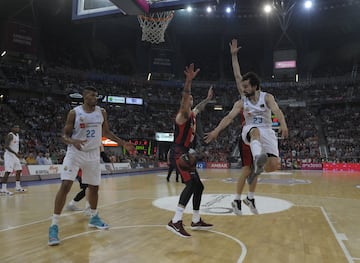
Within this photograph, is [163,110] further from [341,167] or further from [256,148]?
[256,148]

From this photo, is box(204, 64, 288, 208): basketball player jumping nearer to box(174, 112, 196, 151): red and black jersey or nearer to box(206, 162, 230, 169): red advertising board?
box(174, 112, 196, 151): red and black jersey

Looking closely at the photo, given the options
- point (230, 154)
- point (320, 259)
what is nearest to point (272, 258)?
point (320, 259)

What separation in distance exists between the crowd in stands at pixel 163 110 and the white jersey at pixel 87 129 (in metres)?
20.6

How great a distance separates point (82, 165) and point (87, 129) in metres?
0.58

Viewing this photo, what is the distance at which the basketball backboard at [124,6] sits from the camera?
6.55 metres

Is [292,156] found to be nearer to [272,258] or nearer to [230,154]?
[230,154]

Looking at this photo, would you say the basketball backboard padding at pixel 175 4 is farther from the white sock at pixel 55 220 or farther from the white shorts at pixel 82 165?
the white sock at pixel 55 220

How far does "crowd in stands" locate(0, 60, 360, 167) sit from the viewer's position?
29.5 meters

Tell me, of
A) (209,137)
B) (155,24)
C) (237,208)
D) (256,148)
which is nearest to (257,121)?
(256,148)

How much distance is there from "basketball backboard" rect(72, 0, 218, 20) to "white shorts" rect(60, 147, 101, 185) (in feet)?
9.46

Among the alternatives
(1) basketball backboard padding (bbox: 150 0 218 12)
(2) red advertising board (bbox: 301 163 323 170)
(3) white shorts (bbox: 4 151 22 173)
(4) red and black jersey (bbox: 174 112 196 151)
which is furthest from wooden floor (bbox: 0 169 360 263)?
(2) red advertising board (bbox: 301 163 323 170)

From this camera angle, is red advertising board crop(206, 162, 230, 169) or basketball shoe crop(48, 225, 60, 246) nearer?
basketball shoe crop(48, 225, 60, 246)

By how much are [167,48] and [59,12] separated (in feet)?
40.4

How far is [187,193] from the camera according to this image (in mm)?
5484
